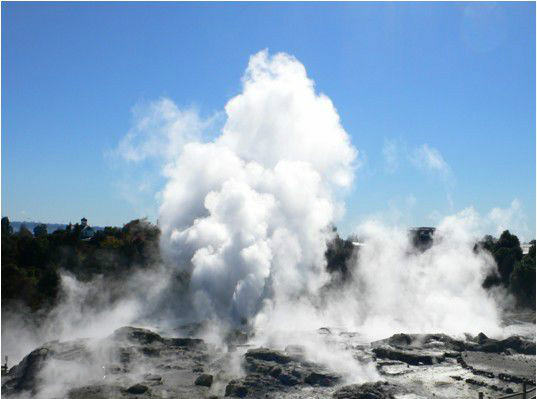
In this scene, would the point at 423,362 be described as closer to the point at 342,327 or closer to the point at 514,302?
the point at 342,327

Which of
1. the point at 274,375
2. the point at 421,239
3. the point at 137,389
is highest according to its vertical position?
the point at 421,239

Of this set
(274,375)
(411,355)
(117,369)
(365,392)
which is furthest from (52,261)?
(365,392)

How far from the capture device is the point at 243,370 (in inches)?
794

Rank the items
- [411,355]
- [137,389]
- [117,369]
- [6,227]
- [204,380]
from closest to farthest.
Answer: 1. [137,389]
2. [204,380]
3. [117,369]
4. [411,355]
5. [6,227]

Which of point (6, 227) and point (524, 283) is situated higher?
point (6, 227)

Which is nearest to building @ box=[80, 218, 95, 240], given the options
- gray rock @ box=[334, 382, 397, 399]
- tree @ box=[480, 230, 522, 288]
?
tree @ box=[480, 230, 522, 288]

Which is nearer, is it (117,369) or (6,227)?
(117,369)

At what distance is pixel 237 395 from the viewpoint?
17.7 metres

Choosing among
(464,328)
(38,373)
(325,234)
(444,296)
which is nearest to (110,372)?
(38,373)

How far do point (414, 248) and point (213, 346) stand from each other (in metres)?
36.4

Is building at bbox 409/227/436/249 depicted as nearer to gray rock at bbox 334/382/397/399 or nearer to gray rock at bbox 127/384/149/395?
gray rock at bbox 334/382/397/399

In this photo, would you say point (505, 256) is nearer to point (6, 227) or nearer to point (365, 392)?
point (365, 392)

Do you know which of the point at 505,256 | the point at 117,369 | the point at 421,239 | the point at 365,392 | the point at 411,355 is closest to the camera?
the point at 365,392

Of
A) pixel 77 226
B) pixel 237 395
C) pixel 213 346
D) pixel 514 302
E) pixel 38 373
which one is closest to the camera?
pixel 237 395
